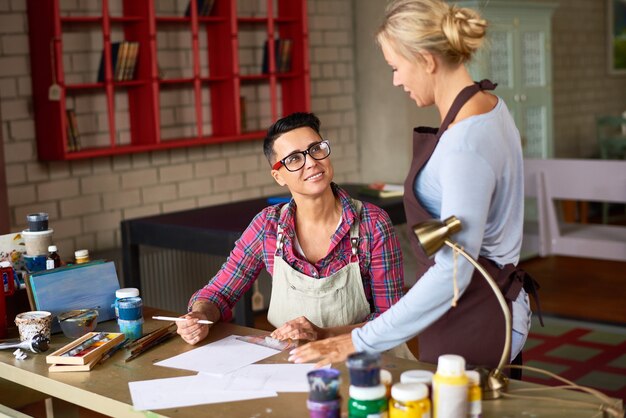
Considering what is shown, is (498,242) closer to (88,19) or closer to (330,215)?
(330,215)

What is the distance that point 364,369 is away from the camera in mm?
1718

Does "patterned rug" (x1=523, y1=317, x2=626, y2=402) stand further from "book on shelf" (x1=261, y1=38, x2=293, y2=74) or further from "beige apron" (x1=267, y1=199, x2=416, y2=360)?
"book on shelf" (x1=261, y1=38, x2=293, y2=74)

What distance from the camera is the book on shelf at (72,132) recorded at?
519 cm

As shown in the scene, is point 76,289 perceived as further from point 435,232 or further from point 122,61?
point 122,61

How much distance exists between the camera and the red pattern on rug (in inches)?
179

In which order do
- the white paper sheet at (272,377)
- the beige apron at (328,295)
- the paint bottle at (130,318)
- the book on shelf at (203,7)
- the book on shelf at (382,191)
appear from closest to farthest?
1. the white paper sheet at (272,377)
2. the paint bottle at (130,318)
3. the beige apron at (328,295)
4. the book on shelf at (382,191)
5. the book on shelf at (203,7)

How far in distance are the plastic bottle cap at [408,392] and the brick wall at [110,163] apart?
3759mm

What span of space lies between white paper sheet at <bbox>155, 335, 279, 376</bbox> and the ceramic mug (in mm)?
405

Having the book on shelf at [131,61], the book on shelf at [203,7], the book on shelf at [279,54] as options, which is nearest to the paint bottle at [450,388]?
the book on shelf at [131,61]

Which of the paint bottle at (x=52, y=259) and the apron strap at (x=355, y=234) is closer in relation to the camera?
the apron strap at (x=355, y=234)

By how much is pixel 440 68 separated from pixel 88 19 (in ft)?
11.9

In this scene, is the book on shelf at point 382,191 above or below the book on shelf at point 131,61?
below

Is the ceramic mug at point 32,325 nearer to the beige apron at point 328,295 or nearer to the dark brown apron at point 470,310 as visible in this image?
the beige apron at point 328,295

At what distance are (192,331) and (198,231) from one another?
1.85m
